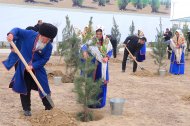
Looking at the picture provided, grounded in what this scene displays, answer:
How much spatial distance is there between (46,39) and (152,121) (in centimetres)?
201

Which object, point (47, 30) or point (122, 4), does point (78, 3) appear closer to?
point (122, 4)

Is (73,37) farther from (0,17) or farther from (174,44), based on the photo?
(0,17)

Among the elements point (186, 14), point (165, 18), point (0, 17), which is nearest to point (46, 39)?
point (0, 17)

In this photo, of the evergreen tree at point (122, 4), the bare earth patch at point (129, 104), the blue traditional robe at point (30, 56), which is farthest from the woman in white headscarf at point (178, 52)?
the evergreen tree at point (122, 4)

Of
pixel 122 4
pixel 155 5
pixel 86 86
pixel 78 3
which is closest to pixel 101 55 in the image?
pixel 86 86

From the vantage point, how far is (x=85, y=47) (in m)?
5.67

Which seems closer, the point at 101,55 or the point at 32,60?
the point at 32,60

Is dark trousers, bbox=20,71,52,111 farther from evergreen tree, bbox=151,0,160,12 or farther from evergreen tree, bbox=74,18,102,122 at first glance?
evergreen tree, bbox=151,0,160,12

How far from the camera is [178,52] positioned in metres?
11.4

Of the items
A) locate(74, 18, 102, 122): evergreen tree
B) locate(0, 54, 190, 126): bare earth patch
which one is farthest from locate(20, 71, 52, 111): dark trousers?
locate(74, 18, 102, 122): evergreen tree

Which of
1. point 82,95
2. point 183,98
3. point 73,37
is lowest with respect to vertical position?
point 183,98

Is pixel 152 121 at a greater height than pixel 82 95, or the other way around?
pixel 82 95

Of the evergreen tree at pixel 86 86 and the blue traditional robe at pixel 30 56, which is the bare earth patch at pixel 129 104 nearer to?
the evergreen tree at pixel 86 86

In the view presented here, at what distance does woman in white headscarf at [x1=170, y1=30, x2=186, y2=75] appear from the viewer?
37.3 ft
